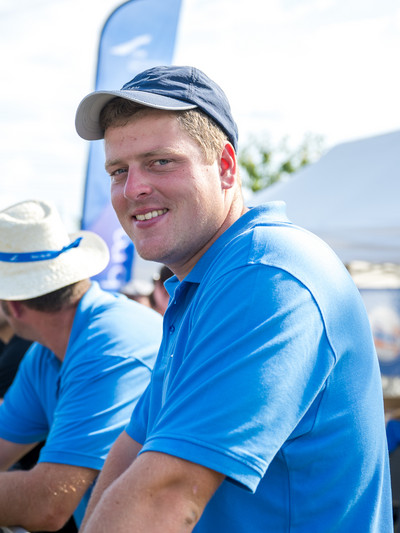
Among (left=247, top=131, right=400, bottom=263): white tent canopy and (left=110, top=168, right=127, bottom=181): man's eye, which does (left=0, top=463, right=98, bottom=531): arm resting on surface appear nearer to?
(left=110, top=168, right=127, bottom=181): man's eye

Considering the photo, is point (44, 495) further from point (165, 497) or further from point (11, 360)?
point (11, 360)

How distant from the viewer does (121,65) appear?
7.07m

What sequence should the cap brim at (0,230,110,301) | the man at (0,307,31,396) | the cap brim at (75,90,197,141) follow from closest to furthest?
the cap brim at (75,90,197,141)
the cap brim at (0,230,110,301)
the man at (0,307,31,396)

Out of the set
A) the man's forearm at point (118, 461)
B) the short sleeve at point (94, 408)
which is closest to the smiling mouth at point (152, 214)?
the man's forearm at point (118, 461)

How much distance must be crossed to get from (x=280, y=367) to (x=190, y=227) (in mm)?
614

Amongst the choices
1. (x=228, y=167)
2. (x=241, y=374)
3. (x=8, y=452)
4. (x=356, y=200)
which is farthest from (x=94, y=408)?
(x=356, y=200)

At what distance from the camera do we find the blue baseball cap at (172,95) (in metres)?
1.42

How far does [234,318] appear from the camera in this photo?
1.04 m

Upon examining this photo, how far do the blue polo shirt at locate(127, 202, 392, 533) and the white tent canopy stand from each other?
4.95m

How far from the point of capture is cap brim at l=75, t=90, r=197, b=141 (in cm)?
139

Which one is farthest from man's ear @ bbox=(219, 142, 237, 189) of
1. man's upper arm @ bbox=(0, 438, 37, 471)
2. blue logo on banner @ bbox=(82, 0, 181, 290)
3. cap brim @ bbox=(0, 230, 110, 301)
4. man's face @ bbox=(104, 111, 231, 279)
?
blue logo on banner @ bbox=(82, 0, 181, 290)

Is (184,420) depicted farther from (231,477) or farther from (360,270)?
(360,270)

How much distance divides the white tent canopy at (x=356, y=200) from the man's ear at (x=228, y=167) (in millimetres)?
4548

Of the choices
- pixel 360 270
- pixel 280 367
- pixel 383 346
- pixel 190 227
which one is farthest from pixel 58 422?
pixel 360 270
